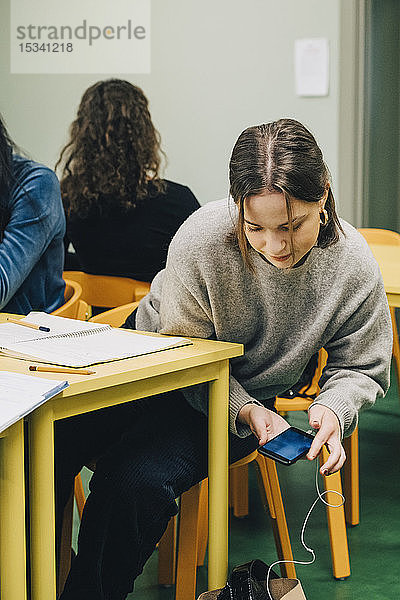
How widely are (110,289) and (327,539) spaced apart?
1416mm

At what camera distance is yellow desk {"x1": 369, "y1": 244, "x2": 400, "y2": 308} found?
7.80ft

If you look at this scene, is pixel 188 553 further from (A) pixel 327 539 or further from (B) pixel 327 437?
(A) pixel 327 539

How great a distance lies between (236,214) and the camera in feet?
5.28

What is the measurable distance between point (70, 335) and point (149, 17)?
2.94 m

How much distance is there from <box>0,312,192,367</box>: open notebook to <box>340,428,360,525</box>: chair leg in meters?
0.85

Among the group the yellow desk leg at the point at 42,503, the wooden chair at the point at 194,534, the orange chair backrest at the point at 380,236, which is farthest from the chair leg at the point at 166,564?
the orange chair backrest at the point at 380,236

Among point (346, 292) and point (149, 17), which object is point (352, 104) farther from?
point (346, 292)

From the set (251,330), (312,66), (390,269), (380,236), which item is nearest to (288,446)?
(251,330)

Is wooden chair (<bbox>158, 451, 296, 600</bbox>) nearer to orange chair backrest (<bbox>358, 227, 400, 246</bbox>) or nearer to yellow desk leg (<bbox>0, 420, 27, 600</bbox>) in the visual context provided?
yellow desk leg (<bbox>0, 420, 27, 600</bbox>)

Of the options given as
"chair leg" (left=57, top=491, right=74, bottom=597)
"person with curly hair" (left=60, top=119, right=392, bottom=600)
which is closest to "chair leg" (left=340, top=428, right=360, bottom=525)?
"person with curly hair" (left=60, top=119, right=392, bottom=600)

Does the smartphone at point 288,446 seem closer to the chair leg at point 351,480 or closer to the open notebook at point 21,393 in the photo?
the open notebook at point 21,393

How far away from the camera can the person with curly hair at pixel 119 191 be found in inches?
125

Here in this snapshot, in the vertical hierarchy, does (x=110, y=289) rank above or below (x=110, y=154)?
below

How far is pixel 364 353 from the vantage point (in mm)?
1688
